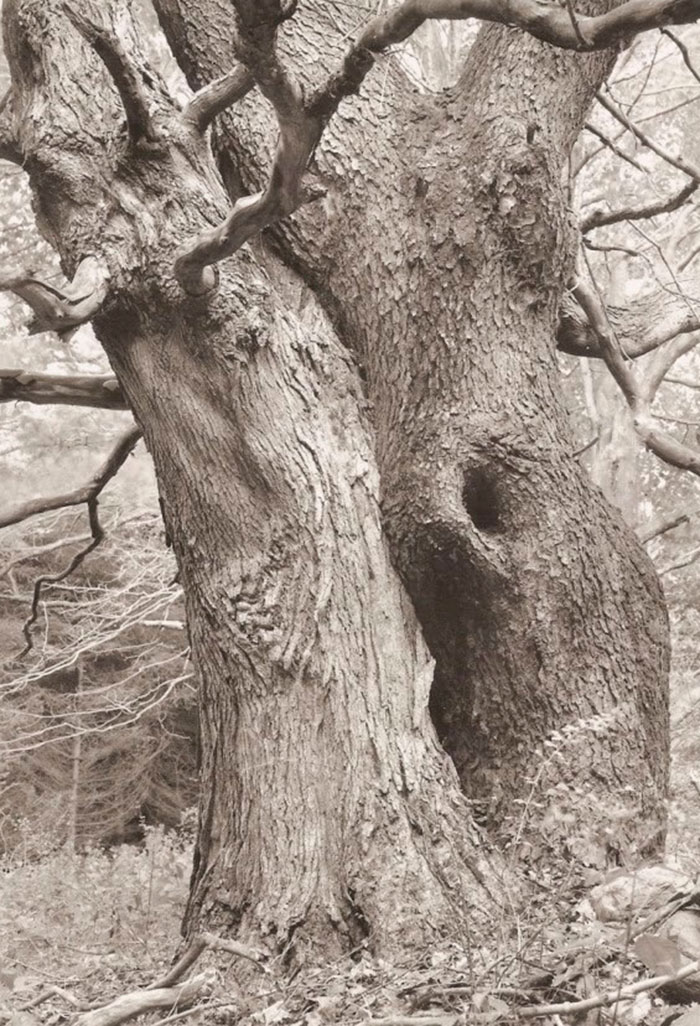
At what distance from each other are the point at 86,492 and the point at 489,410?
2.21 m

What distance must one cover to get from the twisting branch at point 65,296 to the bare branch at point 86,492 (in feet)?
4.13

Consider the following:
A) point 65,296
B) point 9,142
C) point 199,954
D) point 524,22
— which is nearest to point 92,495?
point 9,142

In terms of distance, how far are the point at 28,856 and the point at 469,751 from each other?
27.4 ft

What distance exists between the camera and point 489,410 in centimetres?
394

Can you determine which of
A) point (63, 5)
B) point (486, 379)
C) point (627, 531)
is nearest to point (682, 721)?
point (627, 531)

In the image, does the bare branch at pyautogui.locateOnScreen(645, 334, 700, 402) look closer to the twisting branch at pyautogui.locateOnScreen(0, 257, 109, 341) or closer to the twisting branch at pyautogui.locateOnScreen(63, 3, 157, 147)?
the twisting branch at pyautogui.locateOnScreen(63, 3, 157, 147)

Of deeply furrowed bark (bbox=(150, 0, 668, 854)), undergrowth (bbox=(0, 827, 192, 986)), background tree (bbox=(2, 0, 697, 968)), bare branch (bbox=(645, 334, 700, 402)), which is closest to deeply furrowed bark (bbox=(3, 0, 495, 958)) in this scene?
background tree (bbox=(2, 0, 697, 968))

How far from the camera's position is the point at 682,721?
30.4 ft

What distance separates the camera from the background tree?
133 inches

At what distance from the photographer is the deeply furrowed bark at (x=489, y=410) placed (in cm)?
383

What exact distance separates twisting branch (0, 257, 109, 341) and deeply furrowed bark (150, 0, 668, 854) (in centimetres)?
100

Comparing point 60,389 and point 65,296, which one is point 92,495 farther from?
point 65,296

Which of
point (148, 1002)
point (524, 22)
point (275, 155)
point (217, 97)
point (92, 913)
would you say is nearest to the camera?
point (524, 22)

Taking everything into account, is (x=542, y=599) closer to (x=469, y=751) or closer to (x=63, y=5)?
(x=469, y=751)
